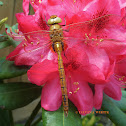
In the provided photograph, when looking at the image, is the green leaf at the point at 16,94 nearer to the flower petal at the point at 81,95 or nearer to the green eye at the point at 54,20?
the flower petal at the point at 81,95

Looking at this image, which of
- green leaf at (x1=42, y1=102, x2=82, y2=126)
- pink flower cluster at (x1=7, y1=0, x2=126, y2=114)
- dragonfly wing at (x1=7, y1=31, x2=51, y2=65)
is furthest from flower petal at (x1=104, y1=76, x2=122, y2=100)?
dragonfly wing at (x1=7, y1=31, x2=51, y2=65)

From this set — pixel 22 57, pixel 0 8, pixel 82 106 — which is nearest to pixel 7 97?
pixel 22 57

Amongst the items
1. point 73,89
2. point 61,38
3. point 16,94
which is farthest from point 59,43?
point 16,94

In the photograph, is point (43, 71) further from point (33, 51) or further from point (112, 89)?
point (112, 89)

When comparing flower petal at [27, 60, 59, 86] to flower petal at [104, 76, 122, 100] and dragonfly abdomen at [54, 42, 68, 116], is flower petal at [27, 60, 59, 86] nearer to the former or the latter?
dragonfly abdomen at [54, 42, 68, 116]

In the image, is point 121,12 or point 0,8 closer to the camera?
point 121,12

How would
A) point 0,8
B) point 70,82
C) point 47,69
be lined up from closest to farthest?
1. point 47,69
2. point 70,82
3. point 0,8

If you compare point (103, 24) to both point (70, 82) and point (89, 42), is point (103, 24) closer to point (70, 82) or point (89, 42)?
point (89, 42)

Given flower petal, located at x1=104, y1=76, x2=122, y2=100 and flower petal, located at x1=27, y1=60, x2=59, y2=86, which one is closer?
flower petal, located at x1=27, y1=60, x2=59, y2=86
